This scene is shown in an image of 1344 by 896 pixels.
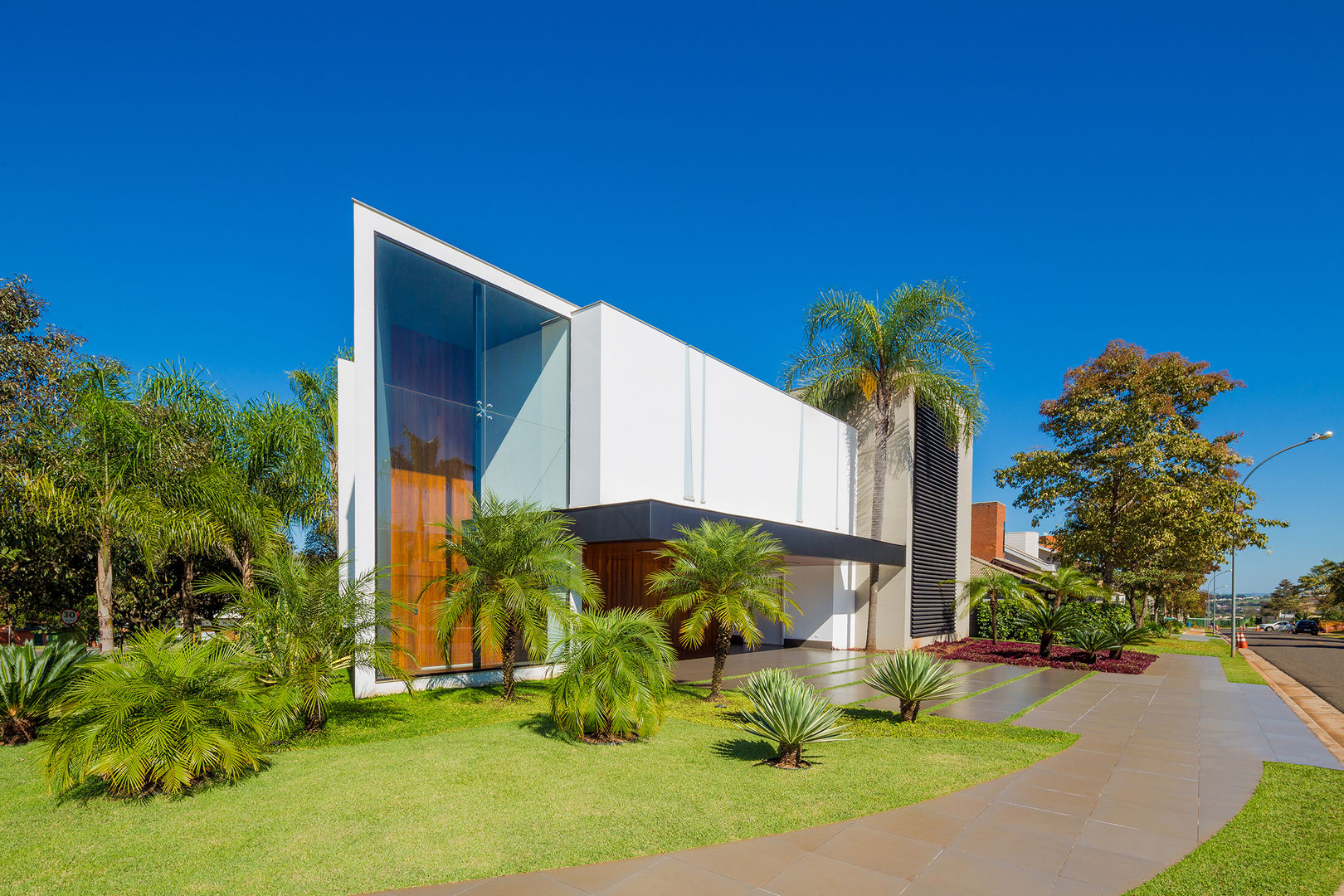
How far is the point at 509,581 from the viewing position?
9688mm

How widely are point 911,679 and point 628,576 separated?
8.92 metres

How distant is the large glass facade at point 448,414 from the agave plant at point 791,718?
569 centimetres

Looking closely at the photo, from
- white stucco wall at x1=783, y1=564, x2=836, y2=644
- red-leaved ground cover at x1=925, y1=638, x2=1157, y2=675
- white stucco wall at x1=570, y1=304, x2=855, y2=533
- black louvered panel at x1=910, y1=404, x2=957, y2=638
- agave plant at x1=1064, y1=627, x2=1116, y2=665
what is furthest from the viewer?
black louvered panel at x1=910, y1=404, x2=957, y2=638

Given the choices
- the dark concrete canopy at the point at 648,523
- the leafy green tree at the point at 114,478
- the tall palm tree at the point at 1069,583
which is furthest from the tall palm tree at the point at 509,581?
the tall palm tree at the point at 1069,583

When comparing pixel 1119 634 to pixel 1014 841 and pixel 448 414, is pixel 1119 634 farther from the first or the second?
pixel 448 414

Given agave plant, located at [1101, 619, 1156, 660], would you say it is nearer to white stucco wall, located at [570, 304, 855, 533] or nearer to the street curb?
the street curb

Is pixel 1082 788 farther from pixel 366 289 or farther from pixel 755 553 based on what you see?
pixel 366 289

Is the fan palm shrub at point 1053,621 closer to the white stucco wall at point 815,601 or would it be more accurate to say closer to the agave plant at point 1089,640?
the agave plant at point 1089,640

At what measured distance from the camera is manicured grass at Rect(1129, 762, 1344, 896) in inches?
163

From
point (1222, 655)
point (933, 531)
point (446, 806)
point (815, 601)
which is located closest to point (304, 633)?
point (446, 806)

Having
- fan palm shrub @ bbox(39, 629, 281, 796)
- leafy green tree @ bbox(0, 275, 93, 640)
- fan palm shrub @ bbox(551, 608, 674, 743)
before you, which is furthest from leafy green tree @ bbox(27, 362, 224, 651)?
fan palm shrub @ bbox(551, 608, 674, 743)

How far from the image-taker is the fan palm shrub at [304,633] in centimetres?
754

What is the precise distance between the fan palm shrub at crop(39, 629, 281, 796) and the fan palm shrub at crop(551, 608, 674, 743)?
3044 millimetres

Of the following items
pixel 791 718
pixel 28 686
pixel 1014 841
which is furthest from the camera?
pixel 28 686
